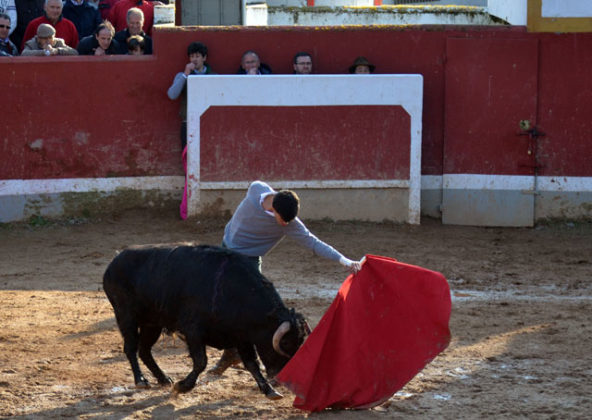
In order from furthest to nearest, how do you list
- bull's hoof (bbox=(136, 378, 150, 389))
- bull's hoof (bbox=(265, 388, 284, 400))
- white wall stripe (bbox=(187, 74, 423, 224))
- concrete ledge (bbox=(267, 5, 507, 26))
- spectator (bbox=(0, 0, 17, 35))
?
concrete ledge (bbox=(267, 5, 507, 26)) < spectator (bbox=(0, 0, 17, 35)) < white wall stripe (bbox=(187, 74, 423, 224)) < bull's hoof (bbox=(136, 378, 150, 389)) < bull's hoof (bbox=(265, 388, 284, 400))

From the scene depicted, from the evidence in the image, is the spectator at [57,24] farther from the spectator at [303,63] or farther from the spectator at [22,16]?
the spectator at [303,63]

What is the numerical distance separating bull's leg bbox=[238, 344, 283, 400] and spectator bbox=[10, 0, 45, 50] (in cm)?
672

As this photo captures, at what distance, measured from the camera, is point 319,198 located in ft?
33.2

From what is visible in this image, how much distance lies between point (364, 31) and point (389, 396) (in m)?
5.92

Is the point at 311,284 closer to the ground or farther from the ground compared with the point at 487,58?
closer to the ground

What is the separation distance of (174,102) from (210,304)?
18.1ft

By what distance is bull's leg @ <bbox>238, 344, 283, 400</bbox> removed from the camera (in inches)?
201

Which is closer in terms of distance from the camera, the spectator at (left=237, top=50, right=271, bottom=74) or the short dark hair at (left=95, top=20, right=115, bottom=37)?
the spectator at (left=237, top=50, right=271, bottom=74)

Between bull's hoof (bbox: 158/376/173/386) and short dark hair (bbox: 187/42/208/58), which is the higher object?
short dark hair (bbox: 187/42/208/58)

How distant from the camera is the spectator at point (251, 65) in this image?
10.1m

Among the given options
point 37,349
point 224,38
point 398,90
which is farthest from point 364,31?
point 37,349

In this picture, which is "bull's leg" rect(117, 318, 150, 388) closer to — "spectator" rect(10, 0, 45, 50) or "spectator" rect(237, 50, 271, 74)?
"spectator" rect(237, 50, 271, 74)

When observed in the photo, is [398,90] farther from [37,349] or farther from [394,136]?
[37,349]

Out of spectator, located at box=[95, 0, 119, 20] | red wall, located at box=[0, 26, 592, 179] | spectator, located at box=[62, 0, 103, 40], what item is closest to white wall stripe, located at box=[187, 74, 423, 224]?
red wall, located at box=[0, 26, 592, 179]
